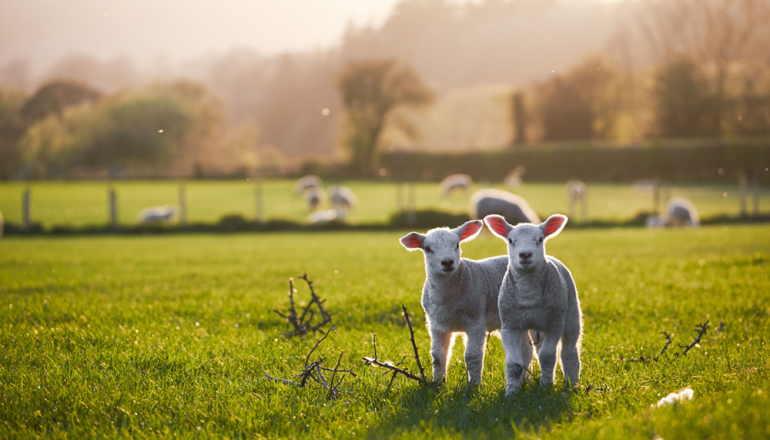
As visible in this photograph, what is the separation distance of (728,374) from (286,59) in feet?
360

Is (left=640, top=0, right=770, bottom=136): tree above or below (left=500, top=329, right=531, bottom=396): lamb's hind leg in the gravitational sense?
above

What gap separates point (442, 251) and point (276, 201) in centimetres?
3659

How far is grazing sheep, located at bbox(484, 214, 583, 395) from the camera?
3.58 m

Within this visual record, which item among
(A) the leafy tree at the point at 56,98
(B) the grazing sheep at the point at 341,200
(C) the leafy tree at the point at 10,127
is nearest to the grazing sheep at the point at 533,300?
(B) the grazing sheep at the point at 341,200

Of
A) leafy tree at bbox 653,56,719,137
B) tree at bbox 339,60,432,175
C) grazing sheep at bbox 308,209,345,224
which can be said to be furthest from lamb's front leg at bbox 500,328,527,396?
tree at bbox 339,60,432,175

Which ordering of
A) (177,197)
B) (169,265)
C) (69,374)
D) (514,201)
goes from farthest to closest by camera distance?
1. (177,197)
2. (514,201)
3. (169,265)
4. (69,374)

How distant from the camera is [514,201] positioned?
18.1 m

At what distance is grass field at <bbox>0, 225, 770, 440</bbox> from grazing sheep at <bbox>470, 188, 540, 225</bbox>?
25.0 feet

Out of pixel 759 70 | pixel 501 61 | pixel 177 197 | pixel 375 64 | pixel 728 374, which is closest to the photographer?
pixel 728 374

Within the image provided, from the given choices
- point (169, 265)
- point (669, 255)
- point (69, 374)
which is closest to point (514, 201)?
point (669, 255)

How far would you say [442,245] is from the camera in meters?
3.77

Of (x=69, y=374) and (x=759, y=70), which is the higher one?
(x=759, y=70)

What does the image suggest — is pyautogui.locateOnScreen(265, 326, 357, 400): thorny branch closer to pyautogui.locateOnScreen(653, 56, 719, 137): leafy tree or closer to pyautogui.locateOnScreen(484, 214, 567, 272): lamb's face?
pyautogui.locateOnScreen(484, 214, 567, 272): lamb's face

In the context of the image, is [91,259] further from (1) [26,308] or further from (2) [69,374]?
(2) [69,374]
